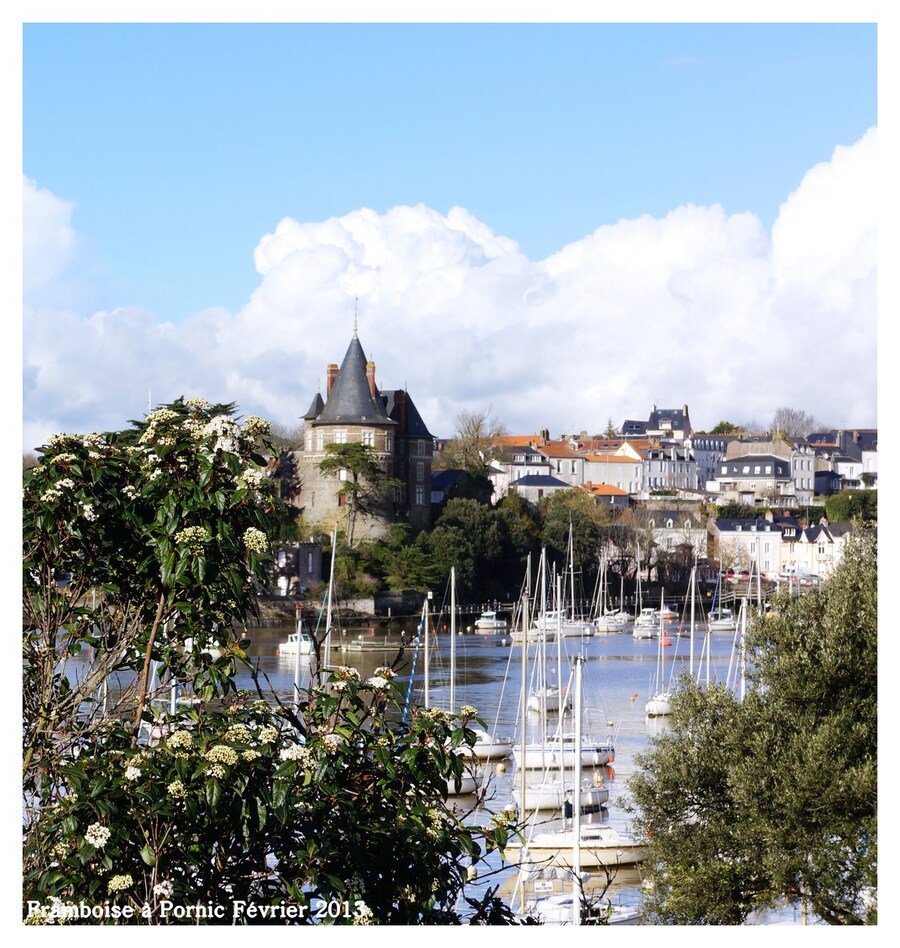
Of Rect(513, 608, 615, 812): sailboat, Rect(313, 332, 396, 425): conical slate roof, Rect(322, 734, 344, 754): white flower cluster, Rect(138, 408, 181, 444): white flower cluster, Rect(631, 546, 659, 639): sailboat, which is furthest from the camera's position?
Rect(313, 332, 396, 425): conical slate roof

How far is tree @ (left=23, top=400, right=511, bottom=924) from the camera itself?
8.22 ft

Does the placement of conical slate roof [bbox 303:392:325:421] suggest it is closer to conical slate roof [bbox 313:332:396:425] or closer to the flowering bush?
conical slate roof [bbox 313:332:396:425]

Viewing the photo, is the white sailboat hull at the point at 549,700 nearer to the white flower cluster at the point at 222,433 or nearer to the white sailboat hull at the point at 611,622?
the white sailboat hull at the point at 611,622

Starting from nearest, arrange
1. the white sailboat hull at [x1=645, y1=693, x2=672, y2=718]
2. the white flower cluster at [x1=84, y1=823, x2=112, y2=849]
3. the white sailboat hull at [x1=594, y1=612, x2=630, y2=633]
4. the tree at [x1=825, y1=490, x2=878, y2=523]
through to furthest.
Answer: the white flower cluster at [x1=84, y1=823, x2=112, y2=849] < the white sailboat hull at [x1=645, y1=693, x2=672, y2=718] < the white sailboat hull at [x1=594, y1=612, x2=630, y2=633] < the tree at [x1=825, y1=490, x2=878, y2=523]

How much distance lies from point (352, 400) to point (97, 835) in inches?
1518

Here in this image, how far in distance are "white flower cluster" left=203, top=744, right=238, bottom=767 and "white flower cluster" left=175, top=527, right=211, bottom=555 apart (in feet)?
1.43

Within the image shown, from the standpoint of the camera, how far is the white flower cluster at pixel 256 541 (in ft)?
8.75

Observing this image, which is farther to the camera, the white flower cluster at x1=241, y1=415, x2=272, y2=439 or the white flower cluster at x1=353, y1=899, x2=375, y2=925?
the white flower cluster at x1=241, y1=415, x2=272, y2=439

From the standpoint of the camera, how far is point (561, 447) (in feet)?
210

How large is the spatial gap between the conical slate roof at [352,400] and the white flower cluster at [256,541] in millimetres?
38176

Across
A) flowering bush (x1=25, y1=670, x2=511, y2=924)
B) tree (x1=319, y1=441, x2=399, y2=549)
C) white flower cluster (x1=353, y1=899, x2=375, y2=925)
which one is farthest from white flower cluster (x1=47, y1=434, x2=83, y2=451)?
tree (x1=319, y1=441, x2=399, y2=549)

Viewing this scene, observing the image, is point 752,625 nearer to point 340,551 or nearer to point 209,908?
point 209,908

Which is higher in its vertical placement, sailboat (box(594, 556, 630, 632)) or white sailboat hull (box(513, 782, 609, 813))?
sailboat (box(594, 556, 630, 632))

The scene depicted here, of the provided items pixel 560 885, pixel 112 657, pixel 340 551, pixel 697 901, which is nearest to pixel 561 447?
pixel 340 551
